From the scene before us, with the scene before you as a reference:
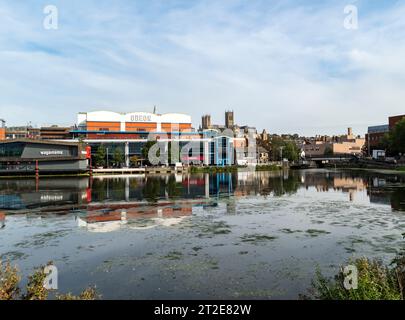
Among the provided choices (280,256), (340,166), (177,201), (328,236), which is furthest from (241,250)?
(340,166)

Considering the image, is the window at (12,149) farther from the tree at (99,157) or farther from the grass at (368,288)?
the grass at (368,288)

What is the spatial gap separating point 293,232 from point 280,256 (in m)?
5.23

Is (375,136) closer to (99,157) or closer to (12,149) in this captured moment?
(99,157)

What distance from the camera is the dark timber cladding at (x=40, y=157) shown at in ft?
282

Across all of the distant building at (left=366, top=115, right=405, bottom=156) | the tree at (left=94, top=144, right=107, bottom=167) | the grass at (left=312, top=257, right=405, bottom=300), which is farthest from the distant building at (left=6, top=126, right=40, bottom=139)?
the grass at (left=312, top=257, right=405, bottom=300)

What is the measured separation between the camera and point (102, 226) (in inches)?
880

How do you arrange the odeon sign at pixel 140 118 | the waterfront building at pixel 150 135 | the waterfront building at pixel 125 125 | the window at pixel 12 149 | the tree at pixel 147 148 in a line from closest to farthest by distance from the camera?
the window at pixel 12 149, the tree at pixel 147 148, the waterfront building at pixel 150 135, the waterfront building at pixel 125 125, the odeon sign at pixel 140 118

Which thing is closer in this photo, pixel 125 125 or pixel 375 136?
pixel 125 125

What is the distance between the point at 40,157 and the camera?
8669 cm

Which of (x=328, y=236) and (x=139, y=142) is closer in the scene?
(x=328, y=236)

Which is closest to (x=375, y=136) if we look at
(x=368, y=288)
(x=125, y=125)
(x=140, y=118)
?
(x=140, y=118)

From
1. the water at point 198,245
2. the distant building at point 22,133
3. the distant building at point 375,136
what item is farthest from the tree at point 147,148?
the distant building at point 375,136

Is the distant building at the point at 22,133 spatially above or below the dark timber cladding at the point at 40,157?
above
